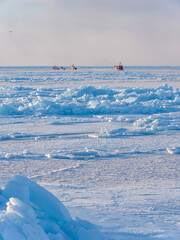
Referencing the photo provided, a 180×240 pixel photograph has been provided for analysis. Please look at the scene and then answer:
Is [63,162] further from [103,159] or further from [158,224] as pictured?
[158,224]

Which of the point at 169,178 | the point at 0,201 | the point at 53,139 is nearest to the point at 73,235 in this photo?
Result: the point at 0,201

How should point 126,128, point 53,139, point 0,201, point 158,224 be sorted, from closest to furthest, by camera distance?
point 0,201, point 158,224, point 53,139, point 126,128

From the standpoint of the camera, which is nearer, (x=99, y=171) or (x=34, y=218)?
(x=34, y=218)

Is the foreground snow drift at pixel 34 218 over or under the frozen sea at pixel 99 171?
over

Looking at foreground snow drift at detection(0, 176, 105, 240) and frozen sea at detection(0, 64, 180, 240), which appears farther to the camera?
frozen sea at detection(0, 64, 180, 240)

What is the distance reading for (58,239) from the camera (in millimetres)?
2416

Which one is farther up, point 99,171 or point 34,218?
point 34,218

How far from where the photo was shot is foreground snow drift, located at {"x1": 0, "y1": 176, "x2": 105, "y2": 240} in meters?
2.25

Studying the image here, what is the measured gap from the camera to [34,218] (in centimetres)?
244

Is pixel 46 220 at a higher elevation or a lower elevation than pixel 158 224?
higher

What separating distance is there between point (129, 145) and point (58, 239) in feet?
13.1

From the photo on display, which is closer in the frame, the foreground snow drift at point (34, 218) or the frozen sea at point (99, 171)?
the foreground snow drift at point (34, 218)

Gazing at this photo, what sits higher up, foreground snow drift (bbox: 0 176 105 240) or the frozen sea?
foreground snow drift (bbox: 0 176 105 240)

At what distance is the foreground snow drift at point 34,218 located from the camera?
7.39ft
